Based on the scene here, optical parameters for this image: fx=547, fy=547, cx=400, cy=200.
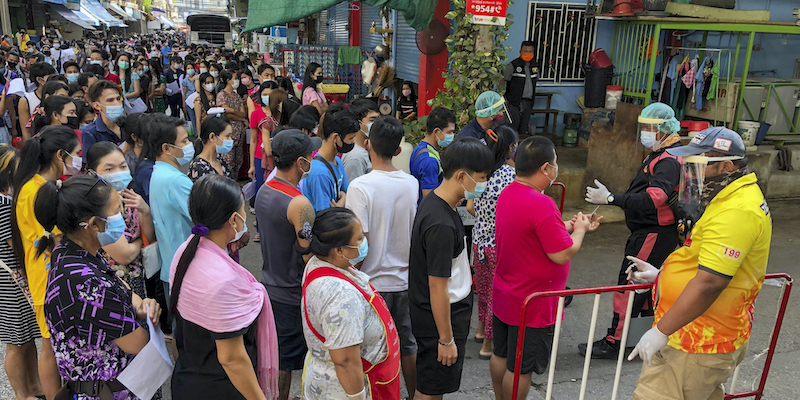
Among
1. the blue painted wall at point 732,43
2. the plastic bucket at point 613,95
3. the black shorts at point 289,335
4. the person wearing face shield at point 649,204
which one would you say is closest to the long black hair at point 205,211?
the black shorts at point 289,335

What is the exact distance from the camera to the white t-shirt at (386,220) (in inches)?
124

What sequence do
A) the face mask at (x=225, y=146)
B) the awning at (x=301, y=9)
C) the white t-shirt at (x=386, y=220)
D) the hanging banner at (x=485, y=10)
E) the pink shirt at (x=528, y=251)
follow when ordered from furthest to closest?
the hanging banner at (x=485, y=10), the awning at (x=301, y=9), the face mask at (x=225, y=146), the white t-shirt at (x=386, y=220), the pink shirt at (x=528, y=251)

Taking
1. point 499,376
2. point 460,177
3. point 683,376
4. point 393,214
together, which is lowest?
point 499,376

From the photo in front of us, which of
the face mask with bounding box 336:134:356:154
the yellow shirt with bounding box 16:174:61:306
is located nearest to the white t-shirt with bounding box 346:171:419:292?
the face mask with bounding box 336:134:356:154

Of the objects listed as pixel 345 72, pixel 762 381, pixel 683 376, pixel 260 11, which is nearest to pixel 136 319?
pixel 683 376

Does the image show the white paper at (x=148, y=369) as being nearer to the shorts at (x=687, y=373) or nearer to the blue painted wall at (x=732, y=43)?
the shorts at (x=687, y=373)

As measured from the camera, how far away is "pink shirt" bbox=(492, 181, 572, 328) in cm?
293

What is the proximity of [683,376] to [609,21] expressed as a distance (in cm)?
793

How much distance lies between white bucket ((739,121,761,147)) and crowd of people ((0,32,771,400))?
5331mm

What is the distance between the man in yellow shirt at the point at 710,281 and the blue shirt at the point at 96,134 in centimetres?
461

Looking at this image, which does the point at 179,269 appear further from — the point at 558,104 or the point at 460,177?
the point at 558,104

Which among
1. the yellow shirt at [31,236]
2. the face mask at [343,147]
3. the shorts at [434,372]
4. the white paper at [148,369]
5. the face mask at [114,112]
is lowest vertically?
the shorts at [434,372]

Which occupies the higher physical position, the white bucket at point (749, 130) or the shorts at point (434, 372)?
the white bucket at point (749, 130)

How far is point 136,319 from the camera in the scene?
7.56 ft
